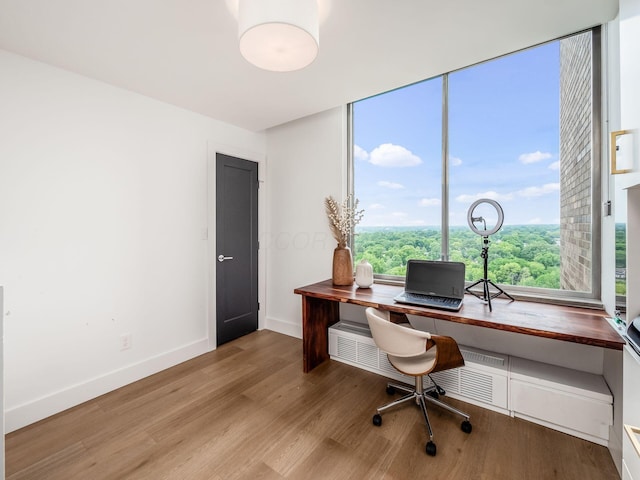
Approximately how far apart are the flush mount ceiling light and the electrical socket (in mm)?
2460

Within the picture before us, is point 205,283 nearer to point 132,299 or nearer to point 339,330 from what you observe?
point 132,299

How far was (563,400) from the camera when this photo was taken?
1.79m

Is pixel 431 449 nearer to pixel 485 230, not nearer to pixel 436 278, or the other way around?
pixel 436 278

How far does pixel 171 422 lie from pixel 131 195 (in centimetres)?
188

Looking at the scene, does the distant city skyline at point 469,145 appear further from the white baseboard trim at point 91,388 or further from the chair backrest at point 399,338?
the white baseboard trim at point 91,388

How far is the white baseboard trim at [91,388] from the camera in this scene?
1.96 m

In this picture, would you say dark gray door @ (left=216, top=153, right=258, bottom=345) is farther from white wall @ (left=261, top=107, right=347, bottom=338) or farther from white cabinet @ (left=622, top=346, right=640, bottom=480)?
white cabinet @ (left=622, top=346, right=640, bottom=480)

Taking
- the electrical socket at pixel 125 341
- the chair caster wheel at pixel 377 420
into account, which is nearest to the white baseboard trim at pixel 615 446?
the chair caster wheel at pixel 377 420

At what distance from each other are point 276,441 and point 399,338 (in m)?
1.02

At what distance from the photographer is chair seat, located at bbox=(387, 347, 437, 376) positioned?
6.02 feet

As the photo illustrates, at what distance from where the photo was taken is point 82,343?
2.26m

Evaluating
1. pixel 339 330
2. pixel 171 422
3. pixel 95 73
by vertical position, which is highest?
pixel 95 73

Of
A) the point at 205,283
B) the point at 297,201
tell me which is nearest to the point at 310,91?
the point at 297,201

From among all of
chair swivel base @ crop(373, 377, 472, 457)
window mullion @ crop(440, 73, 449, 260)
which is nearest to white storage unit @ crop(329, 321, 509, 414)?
chair swivel base @ crop(373, 377, 472, 457)
